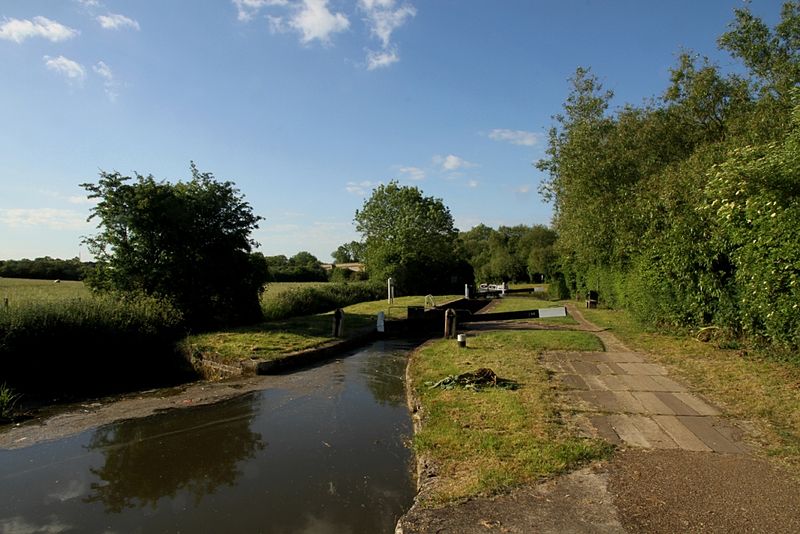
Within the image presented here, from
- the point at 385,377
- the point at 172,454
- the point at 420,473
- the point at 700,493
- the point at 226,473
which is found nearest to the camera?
the point at 700,493

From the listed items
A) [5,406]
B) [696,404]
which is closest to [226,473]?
[5,406]

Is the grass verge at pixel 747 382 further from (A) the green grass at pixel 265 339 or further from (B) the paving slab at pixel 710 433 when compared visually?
(A) the green grass at pixel 265 339

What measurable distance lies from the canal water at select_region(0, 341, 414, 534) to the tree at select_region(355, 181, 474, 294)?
91.9 ft

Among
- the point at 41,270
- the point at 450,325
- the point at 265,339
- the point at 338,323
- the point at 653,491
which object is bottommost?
the point at 653,491

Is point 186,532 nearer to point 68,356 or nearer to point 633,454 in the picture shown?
point 633,454

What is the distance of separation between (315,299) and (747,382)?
1817 cm

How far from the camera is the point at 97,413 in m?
7.25

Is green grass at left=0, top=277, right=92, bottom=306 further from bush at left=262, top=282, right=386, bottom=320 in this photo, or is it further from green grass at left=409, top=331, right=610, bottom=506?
green grass at left=409, top=331, right=610, bottom=506

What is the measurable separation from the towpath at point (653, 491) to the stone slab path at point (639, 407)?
0.02 m

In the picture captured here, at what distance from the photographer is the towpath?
3398mm

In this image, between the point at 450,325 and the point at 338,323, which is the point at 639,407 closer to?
the point at 450,325

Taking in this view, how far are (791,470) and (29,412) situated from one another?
9.56m

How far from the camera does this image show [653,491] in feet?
12.7

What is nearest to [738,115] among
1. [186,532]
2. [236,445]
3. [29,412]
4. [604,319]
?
[604,319]
